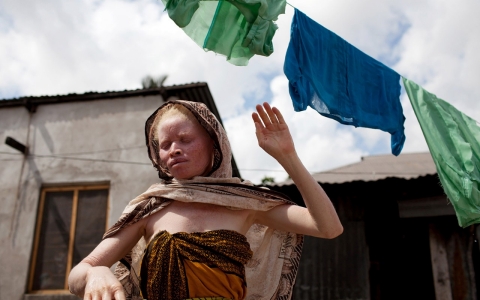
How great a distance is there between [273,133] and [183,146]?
0.42m

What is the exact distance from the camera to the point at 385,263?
6.67 meters

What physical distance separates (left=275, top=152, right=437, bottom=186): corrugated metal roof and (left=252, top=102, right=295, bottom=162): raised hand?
19.2ft

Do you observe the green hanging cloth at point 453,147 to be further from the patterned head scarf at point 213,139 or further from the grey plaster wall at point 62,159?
the grey plaster wall at point 62,159

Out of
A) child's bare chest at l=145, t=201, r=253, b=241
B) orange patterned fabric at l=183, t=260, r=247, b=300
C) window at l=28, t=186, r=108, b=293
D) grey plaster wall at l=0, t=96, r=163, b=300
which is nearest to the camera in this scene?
orange patterned fabric at l=183, t=260, r=247, b=300

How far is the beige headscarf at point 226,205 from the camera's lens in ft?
6.27

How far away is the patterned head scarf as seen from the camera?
2035mm

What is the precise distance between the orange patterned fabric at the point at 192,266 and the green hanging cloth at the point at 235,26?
49.9 inches

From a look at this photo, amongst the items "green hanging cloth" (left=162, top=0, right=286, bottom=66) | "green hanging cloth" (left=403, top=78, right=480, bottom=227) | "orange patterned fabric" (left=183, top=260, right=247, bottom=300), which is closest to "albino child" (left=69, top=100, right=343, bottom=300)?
"orange patterned fabric" (left=183, top=260, right=247, bottom=300)

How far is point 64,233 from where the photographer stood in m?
7.86

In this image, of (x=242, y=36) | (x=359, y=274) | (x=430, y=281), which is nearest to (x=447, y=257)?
(x=430, y=281)

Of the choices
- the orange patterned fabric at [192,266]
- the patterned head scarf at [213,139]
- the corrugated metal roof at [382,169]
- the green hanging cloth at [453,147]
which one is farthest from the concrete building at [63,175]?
the orange patterned fabric at [192,266]

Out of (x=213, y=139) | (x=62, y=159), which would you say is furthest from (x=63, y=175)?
(x=213, y=139)

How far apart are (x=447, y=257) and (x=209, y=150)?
18.8ft

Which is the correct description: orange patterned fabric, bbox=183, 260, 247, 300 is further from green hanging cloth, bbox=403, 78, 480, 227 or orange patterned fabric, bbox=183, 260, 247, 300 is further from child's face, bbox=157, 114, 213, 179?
green hanging cloth, bbox=403, 78, 480, 227
